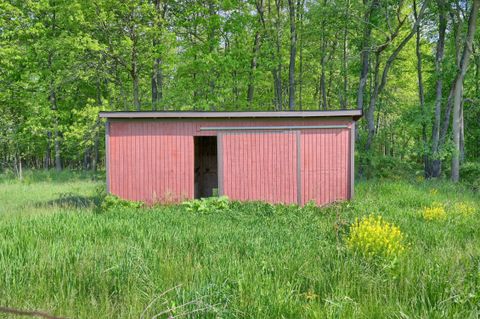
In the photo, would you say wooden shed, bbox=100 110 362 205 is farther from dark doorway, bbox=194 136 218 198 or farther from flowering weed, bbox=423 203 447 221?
dark doorway, bbox=194 136 218 198

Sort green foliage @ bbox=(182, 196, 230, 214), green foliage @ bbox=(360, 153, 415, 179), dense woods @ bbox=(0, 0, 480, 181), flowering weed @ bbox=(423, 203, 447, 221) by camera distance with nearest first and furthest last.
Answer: flowering weed @ bbox=(423, 203, 447, 221)
green foliage @ bbox=(182, 196, 230, 214)
green foliage @ bbox=(360, 153, 415, 179)
dense woods @ bbox=(0, 0, 480, 181)

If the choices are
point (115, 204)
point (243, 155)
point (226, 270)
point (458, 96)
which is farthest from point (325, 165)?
point (458, 96)

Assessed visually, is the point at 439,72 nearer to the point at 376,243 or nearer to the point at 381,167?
the point at 381,167

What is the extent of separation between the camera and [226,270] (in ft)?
12.6

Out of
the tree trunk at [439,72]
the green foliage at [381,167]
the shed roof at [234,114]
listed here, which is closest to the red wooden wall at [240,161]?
the shed roof at [234,114]

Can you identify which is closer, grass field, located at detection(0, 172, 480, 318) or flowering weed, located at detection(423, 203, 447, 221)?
grass field, located at detection(0, 172, 480, 318)

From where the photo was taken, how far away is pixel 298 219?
7211mm

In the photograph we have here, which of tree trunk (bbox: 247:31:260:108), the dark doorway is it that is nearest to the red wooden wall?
the dark doorway

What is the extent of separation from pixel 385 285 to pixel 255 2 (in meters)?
18.8

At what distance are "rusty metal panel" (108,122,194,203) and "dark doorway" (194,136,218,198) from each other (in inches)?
122

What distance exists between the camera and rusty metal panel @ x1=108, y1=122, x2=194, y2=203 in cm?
918

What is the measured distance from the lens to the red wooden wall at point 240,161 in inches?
362

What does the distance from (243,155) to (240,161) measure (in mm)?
186

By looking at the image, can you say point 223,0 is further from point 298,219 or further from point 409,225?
point 409,225
